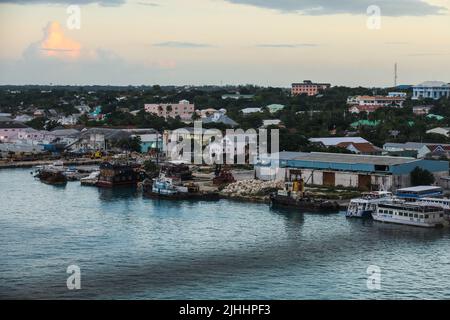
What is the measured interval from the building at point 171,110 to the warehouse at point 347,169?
951cm

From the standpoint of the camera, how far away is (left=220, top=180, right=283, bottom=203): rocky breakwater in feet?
26.1

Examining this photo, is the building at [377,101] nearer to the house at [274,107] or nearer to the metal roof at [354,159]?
the house at [274,107]

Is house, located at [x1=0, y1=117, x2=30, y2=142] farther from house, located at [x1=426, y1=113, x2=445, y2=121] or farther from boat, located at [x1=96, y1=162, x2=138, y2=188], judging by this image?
house, located at [x1=426, y1=113, x2=445, y2=121]

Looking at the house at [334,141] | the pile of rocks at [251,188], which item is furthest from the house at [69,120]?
the pile of rocks at [251,188]

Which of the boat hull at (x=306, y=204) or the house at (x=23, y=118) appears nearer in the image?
the boat hull at (x=306, y=204)

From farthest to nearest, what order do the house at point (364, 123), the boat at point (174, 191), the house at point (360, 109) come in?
the house at point (360, 109) < the house at point (364, 123) < the boat at point (174, 191)

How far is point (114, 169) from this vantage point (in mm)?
9406

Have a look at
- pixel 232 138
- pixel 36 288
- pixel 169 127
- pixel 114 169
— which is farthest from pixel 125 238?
pixel 169 127

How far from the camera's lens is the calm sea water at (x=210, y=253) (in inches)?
160

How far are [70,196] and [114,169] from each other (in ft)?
3.81

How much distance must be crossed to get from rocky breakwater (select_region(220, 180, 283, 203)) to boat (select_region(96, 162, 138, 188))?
1.65 m

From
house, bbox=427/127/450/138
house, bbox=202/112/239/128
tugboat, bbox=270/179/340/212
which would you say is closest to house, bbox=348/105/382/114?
house, bbox=202/112/239/128

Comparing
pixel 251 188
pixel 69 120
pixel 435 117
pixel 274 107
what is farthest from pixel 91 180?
pixel 274 107

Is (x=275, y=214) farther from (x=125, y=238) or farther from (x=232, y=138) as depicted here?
(x=232, y=138)
